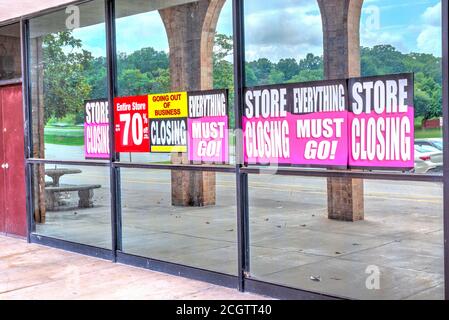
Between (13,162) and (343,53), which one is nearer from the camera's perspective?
(13,162)

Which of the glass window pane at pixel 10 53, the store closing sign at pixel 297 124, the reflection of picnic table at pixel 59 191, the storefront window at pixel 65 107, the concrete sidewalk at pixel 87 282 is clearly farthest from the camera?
the reflection of picnic table at pixel 59 191

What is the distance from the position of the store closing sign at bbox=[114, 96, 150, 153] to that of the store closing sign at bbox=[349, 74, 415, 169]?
266 centimetres

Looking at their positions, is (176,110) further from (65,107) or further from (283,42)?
(65,107)

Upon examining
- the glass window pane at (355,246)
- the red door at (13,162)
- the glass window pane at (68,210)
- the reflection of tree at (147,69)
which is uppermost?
the reflection of tree at (147,69)

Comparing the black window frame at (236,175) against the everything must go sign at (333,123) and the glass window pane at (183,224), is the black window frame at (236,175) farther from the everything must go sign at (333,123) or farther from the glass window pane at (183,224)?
the glass window pane at (183,224)

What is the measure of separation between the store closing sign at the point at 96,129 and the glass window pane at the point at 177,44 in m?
3.26

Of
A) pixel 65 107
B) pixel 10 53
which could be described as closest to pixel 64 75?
pixel 65 107

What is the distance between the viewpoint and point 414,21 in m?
9.45

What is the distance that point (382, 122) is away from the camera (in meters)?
4.71

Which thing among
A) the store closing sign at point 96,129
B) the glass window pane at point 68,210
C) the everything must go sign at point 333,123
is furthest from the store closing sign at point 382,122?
the glass window pane at point 68,210

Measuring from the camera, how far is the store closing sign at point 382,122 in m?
4.55

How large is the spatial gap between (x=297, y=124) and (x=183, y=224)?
521 centimetres

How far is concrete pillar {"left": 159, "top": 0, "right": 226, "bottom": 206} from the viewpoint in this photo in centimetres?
1154
